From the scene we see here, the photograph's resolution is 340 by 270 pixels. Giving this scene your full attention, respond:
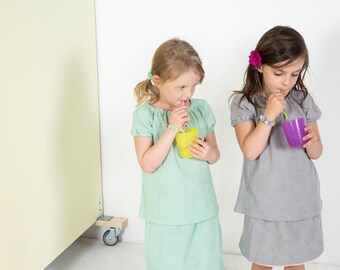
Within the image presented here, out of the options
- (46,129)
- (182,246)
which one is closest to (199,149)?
(182,246)

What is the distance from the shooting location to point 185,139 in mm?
1083

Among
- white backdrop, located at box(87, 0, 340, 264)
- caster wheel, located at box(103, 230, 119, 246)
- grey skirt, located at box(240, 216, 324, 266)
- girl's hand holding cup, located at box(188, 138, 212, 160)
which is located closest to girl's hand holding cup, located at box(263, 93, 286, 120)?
girl's hand holding cup, located at box(188, 138, 212, 160)

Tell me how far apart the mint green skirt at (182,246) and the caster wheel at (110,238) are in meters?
0.63

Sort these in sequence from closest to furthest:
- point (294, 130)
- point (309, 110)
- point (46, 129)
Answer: point (294, 130) < point (309, 110) < point (46, 129)

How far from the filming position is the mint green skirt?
1.15 metres

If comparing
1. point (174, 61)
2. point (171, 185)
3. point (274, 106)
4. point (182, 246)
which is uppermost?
point (174, 61)

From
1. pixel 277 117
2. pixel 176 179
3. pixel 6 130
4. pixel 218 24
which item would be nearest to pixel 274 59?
pixel 277 117

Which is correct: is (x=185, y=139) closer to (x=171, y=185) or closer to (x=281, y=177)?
(x=171, y=185)

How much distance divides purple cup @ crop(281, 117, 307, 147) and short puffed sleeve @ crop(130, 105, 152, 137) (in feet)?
1.15

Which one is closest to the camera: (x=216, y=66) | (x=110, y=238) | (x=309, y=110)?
(x=309, y=110)

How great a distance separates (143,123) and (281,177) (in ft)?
1.31

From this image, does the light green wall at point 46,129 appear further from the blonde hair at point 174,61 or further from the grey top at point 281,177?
the grey top at point 281,177

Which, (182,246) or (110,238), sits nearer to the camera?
(182,246)

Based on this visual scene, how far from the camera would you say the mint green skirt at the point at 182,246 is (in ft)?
3.79
